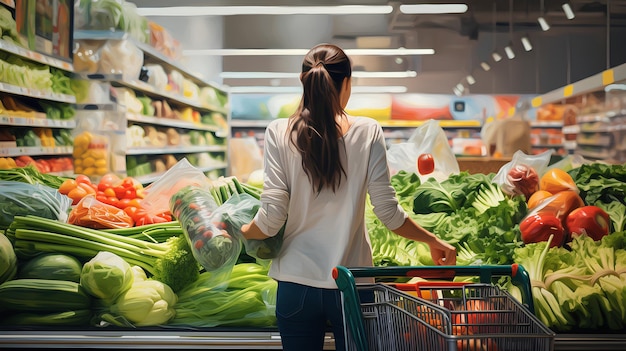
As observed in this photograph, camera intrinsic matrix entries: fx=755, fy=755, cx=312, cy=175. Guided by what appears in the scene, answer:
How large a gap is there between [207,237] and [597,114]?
3919 millimetres

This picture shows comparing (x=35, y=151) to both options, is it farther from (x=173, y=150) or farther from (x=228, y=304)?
(x=228, y=304)

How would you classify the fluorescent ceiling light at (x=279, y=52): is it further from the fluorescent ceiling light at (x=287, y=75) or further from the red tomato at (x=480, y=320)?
the red tomato at (x=480, y=320)

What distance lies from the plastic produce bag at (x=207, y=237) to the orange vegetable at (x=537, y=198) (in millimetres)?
1664

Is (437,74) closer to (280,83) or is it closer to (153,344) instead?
(280,83)

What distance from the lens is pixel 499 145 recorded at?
19.2 ft

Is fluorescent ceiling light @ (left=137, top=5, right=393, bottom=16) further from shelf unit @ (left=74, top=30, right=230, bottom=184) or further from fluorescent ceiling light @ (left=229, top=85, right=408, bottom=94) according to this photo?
fluorescent ceiling light @ (left=229, top=85, right=408, bottom=94)

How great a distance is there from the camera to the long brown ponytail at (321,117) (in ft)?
8.23

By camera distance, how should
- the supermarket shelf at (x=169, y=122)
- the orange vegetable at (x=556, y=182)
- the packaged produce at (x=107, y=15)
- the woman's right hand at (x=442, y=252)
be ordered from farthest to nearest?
the supermarket shelf at (x=169, y=122) → the packaged produce at (x=107, y=15) → the orange vegetable at (x=556, y=182) → the woman's right hand at (x=442, y=252)

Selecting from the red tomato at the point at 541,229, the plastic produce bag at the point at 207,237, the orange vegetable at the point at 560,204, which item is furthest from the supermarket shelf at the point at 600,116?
the plastic produce bag at the point at 207,237

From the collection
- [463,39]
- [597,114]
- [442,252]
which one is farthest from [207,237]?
[597,114]

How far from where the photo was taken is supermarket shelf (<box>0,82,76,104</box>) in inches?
191

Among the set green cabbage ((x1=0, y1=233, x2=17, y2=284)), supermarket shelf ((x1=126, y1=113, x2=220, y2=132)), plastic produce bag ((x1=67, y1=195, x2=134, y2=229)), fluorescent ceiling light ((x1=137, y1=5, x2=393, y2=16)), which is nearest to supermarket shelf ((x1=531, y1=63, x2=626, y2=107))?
fluorescent ceiling light ((x1=137, y1=5, x2=393, y2=16))

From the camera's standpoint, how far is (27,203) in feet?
12.8

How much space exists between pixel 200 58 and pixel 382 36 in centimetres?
137
